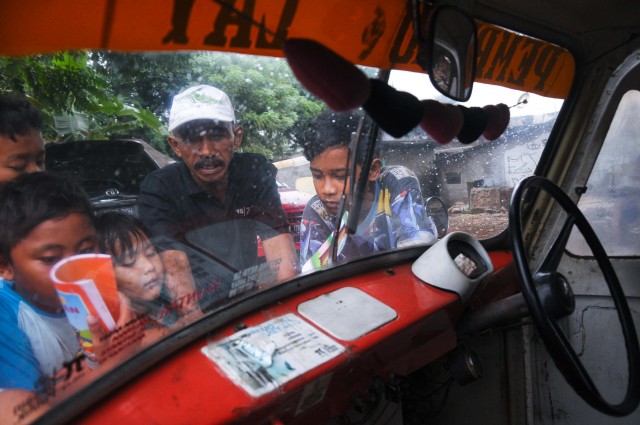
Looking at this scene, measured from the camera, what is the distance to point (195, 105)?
1.31 m

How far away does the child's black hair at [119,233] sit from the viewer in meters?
1.12

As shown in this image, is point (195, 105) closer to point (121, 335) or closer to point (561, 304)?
point (121, 335)

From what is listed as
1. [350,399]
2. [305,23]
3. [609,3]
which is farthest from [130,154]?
[609,3]

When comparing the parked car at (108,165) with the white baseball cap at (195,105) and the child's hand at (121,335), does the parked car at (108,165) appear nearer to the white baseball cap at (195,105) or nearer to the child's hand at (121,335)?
the white baseball cap at (195,105)

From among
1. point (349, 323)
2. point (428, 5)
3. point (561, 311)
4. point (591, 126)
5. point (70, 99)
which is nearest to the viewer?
point (70, 99)

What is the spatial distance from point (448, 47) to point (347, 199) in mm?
684

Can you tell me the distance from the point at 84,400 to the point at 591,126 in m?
2.17

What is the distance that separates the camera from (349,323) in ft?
4.29

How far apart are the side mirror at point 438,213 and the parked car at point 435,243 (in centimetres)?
3

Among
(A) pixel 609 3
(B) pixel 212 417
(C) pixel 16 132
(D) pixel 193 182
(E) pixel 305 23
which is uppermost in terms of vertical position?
(A) pixel 609 3

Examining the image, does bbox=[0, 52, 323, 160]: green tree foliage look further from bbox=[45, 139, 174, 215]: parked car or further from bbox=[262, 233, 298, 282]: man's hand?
bbox=[262, 233, 298, 282]: man's hand

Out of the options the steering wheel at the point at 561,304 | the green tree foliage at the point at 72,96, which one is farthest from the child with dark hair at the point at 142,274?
the steering wheel at the point at 561,304

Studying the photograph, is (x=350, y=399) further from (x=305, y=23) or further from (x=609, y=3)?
(x=609, y=3)

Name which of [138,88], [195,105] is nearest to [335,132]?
[195,105]
